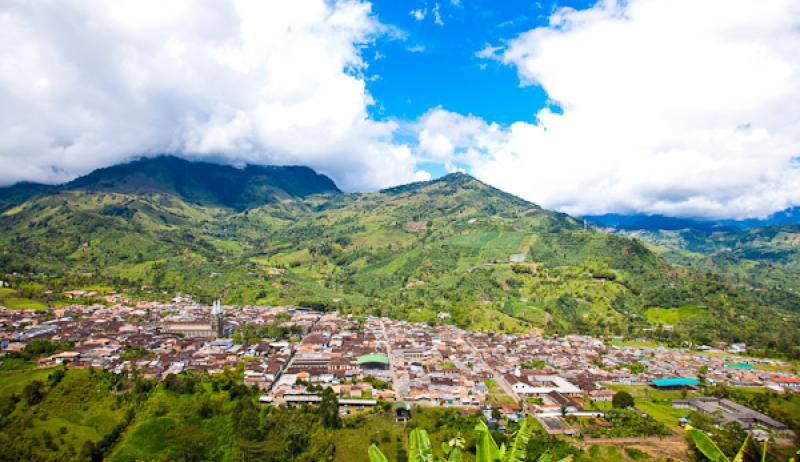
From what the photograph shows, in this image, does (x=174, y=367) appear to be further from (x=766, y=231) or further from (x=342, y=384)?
(x=766, y=231)

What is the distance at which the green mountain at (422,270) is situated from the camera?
226 feet

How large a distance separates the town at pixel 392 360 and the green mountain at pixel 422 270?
374 inches

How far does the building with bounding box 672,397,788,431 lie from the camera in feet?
107

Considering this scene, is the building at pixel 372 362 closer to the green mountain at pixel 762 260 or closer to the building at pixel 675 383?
the building at pixel 675 383

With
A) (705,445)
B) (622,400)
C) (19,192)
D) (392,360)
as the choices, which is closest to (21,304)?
(392,360)

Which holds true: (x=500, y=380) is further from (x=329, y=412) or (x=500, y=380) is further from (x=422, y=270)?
(x=422, y=270)

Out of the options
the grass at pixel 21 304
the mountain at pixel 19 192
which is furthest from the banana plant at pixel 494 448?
the mountain at pixel 19 192

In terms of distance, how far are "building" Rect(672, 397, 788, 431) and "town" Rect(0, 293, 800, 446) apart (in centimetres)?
12

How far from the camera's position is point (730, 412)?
3419 cm

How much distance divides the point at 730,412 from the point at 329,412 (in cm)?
3165

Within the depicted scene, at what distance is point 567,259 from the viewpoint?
95.6 m

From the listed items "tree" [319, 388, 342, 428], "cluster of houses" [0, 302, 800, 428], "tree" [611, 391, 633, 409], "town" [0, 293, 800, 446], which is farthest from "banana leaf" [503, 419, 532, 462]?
"tree" [611, 391, 633, 409]

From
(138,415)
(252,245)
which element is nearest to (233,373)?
(138,415)

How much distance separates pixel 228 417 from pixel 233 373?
711 cm
